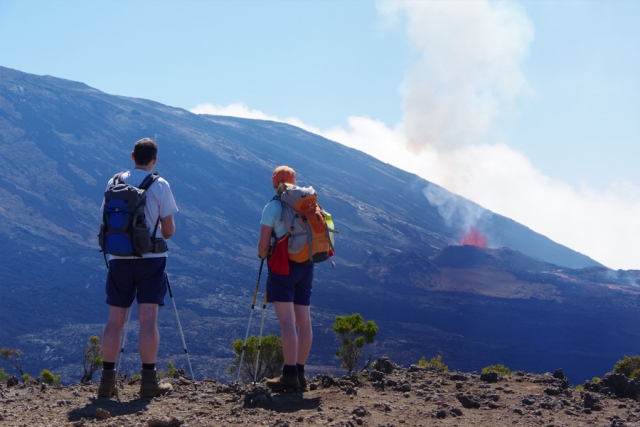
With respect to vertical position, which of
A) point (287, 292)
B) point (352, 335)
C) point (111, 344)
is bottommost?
point (352, 335)

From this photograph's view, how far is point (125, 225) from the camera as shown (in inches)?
163

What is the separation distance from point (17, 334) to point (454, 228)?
75.3 meters

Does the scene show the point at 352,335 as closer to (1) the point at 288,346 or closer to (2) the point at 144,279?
(1) the point at 288,346

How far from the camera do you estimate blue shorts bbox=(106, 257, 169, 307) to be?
4.32 meters

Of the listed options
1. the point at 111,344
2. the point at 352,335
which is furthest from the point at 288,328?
the point at 352,335

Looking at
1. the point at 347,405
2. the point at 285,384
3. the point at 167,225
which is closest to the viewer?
the point at 347,405


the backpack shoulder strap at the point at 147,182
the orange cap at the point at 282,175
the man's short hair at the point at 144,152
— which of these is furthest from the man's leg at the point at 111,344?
the orange cap at the point at 282,175

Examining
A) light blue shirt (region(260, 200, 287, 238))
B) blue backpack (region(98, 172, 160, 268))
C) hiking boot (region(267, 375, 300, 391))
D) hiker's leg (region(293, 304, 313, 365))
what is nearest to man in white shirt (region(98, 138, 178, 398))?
blue backpack (region(98, 172, 160, 268))

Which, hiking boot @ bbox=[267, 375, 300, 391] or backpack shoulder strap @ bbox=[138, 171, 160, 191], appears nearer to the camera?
backpack shoulder strap @ bbox=[138, 171, 160, 191]

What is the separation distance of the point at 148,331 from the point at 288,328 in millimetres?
932

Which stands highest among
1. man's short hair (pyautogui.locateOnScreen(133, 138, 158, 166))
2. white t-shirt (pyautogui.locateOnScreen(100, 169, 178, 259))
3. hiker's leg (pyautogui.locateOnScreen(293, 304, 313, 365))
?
man's short hair (pyautogui.locateOnScreen(133, 138, 158, 166))

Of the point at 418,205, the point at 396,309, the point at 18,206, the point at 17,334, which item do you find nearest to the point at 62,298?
the point at 17,334

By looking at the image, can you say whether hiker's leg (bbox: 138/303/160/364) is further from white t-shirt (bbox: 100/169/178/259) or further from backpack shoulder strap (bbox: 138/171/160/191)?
backpack shoulder strap (bbox: 138/171/160/191)

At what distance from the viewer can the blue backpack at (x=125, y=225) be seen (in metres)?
4.16
